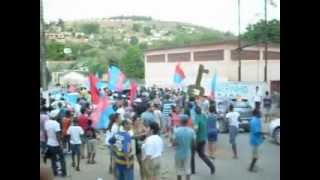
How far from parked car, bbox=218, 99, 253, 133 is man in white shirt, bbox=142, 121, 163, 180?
0.37 meters

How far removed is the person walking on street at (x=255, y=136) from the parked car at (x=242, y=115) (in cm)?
3

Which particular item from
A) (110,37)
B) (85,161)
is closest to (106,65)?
(110,37)

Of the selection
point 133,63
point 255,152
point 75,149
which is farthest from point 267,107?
point 75,149

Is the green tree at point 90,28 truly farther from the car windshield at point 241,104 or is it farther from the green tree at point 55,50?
the car windshield at point 241,104

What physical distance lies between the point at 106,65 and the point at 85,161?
57 cm

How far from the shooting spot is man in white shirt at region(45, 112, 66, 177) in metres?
2.39

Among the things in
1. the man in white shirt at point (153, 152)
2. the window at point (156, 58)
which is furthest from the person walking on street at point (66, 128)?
the window at point (156, 58)

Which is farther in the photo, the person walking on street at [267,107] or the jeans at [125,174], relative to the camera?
the jeans at [125,174]

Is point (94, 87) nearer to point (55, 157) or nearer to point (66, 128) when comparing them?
point (66, 128)

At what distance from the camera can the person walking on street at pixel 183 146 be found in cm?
242
